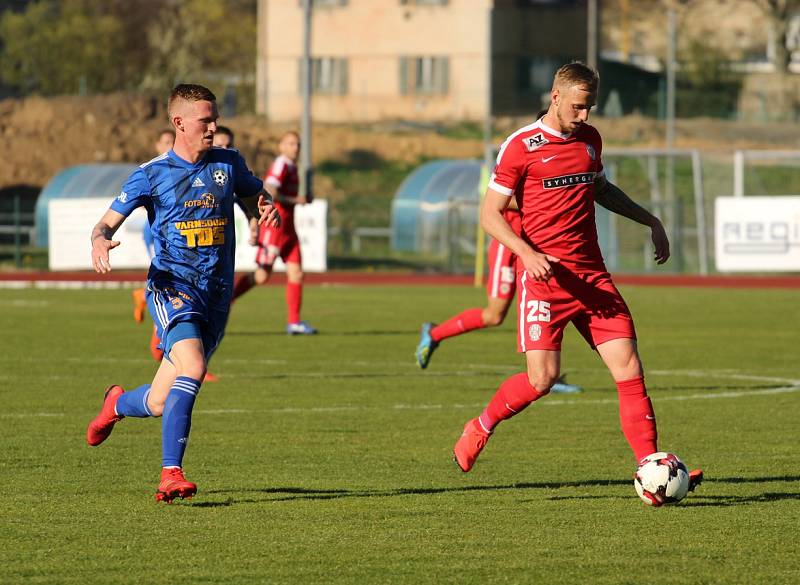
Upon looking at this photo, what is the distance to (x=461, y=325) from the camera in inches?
568

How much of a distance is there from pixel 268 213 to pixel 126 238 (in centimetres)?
2659

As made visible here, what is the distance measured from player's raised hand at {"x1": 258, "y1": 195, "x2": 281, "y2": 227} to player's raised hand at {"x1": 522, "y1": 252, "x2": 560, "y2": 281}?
1347mm

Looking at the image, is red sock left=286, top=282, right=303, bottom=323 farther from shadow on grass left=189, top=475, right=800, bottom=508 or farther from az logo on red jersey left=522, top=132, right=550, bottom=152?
az logo on red jersey left=522, top=132, right=550, bottom=152

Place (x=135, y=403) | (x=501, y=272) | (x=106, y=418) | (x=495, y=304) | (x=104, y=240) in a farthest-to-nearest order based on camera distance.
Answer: (x=495, y=304)
(x=501, y=272)
(x=106, y=418)
(x=135, y=403)
(x=104, y=240)

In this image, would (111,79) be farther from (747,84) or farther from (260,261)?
(260,261)

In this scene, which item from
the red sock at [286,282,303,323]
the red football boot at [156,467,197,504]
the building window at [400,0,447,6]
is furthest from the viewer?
the building window at [400,0,447,6]

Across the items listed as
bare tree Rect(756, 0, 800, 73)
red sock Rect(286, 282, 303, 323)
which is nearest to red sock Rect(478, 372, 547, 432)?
red sock Rect(286, 282, 303, 323)

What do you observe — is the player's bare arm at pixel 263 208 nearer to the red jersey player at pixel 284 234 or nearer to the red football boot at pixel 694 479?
the red football boot at pixel 694 479

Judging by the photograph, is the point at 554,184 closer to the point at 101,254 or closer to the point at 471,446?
the point at 471,446

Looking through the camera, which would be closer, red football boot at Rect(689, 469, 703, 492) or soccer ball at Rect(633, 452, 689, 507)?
soccer ball at Rect(633, 452, 689, 507)

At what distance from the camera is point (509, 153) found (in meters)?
8.27

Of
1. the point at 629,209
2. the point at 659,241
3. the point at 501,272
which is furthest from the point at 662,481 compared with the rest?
the point at 501,272

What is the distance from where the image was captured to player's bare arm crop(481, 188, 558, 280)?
781cm

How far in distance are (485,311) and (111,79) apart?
6477 cm
